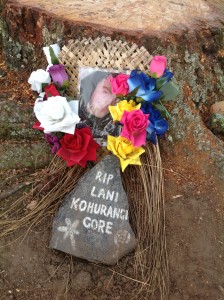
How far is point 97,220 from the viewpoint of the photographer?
8.87 ft

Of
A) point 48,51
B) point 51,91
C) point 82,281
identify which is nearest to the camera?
point 82,281

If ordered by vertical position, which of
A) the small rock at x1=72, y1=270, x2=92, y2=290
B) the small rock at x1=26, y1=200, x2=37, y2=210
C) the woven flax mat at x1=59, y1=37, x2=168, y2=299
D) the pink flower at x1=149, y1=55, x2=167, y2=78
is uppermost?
the pink flower at x1=149, y1=55, x2=167, y2=78

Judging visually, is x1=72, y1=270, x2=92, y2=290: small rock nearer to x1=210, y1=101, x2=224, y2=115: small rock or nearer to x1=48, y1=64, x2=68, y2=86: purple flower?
x1=48, y1=64, x2=68, y2=86: purple flower

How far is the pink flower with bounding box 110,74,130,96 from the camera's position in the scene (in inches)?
109

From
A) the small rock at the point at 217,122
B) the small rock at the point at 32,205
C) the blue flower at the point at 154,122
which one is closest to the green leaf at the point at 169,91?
the blue flower at the point at 154,122

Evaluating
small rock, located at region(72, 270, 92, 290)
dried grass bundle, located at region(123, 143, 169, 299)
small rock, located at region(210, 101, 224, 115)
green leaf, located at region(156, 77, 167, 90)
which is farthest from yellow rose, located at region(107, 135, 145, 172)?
small rock, located at region(210, 101, 224, 115)

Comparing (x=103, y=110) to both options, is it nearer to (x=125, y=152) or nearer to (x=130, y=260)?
(x=125, y=152)

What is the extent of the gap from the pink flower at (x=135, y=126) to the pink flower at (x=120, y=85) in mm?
144

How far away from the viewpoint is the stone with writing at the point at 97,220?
2.66 m

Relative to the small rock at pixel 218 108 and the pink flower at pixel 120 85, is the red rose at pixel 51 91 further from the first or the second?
the small rock at pixel 218 108

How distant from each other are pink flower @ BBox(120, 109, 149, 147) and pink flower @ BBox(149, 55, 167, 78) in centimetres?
24

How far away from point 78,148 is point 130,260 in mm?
666

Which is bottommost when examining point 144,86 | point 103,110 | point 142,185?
point 142,185

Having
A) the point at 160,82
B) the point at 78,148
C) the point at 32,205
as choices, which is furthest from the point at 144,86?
the point at 32,205
